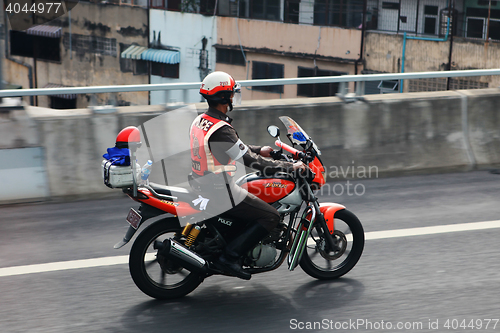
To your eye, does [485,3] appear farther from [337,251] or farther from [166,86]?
[337,251]

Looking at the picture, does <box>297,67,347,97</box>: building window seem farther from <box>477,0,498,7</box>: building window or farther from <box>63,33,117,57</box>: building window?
<box>63,33,117,57</box>: building window

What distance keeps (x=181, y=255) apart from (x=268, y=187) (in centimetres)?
89

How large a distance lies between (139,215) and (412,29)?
30123 mm

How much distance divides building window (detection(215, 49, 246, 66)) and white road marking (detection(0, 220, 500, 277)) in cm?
2889

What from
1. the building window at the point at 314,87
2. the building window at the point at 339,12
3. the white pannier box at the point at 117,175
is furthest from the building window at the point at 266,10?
the white pannier box at the point at 117,175

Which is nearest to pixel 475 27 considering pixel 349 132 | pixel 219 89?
pixel 349 132

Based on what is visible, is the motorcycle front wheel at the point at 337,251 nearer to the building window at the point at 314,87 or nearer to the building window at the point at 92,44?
the building window at the point at 314,87

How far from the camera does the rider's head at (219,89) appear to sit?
4652mm

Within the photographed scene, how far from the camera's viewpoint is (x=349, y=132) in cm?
858

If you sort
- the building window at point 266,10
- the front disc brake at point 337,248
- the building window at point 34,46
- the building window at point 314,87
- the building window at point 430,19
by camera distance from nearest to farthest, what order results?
1. the front disc brake at point 337,248
2. the building window at point 314,87
3. the building window at point 430,19
4. the building window at point 266,10
5. the building window at point 34,46

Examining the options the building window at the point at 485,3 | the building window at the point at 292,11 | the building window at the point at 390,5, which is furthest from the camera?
the building window at the point at 292,11

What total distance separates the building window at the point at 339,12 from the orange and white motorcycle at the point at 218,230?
1115 inches

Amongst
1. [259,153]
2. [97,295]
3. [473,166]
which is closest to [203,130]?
[259,153]

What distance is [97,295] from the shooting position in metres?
5.13
